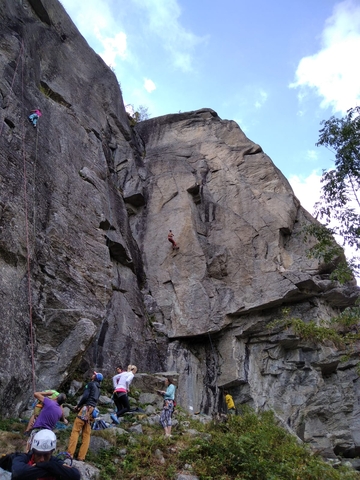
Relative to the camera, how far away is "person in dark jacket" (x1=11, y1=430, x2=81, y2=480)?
13.6ft

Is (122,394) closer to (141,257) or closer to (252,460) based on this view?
(252,460)

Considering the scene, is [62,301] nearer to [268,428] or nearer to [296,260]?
[268,428]

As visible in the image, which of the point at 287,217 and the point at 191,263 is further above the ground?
the point at 287,217

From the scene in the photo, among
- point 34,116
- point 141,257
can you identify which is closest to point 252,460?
point 34,116

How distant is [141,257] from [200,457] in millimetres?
13011

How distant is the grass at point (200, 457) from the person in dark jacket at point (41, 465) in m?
3.51

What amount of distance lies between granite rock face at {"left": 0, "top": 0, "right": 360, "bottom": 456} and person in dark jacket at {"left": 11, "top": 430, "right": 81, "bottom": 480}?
17.5ft

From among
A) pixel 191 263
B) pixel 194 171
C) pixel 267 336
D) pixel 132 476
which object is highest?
pixel 194 171

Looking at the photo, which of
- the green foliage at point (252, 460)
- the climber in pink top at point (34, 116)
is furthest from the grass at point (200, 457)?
the climber in pink top at point (34, 116)

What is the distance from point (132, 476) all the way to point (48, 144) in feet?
37.2

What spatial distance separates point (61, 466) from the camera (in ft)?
13.9

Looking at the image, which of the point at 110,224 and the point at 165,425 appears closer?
the point at 165,425

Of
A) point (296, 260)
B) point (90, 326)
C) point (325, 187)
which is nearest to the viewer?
point (90, 326)

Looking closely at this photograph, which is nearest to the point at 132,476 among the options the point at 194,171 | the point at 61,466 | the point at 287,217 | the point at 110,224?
the point at 61,466
